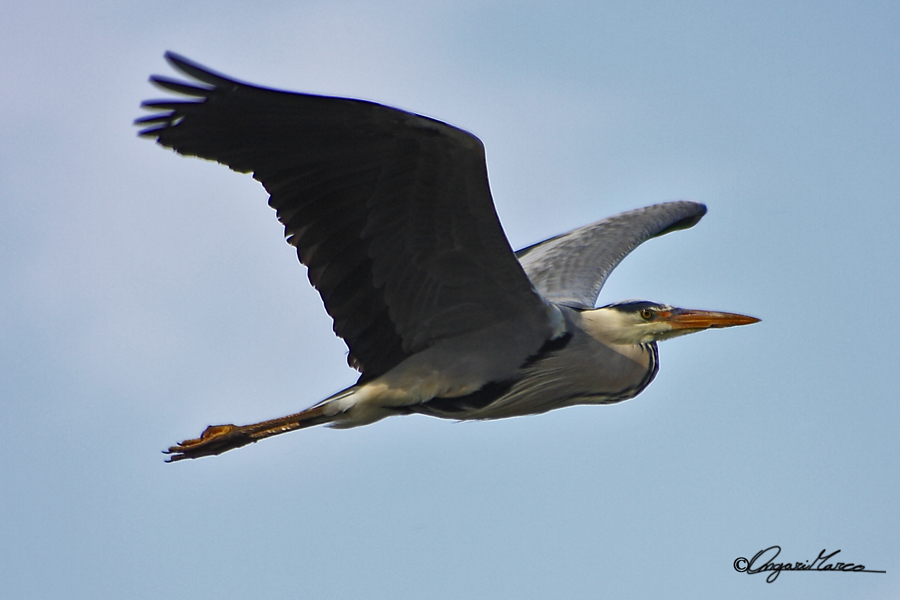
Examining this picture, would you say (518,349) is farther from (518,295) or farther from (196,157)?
(196,157)

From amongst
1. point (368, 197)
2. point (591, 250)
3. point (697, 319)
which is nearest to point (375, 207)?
point (368, 197)

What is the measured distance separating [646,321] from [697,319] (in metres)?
0.33

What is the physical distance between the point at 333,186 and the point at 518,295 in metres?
1.25

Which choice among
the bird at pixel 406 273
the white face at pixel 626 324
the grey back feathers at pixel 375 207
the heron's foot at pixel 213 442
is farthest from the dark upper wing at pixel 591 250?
the heron's foot at pixel 213 442

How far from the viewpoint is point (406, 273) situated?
19.5 feet

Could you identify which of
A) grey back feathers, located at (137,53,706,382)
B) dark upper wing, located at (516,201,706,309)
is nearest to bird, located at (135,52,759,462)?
grey back feathers, located at (137,53,706,382)

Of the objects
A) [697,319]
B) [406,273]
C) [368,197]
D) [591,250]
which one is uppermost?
[368,197]

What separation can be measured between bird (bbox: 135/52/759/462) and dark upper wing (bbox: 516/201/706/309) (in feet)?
1.90

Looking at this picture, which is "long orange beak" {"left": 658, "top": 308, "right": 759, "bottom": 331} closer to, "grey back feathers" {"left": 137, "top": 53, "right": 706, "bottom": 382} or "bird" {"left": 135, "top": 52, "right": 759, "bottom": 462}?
"bird" {"left": 135, "top": 52, "right": 759, "bottom": 462}

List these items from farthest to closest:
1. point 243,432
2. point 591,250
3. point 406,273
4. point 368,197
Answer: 1. point 591,250
2. point 243,432
3. point 406,273
4. point 368,197

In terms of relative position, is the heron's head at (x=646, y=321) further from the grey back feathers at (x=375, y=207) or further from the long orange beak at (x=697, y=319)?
the grey back feathers at (x=375, y=207)

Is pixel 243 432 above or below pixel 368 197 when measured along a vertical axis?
below

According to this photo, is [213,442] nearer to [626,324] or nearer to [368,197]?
[368,197]

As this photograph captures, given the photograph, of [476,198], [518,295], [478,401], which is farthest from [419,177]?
[478,401]
